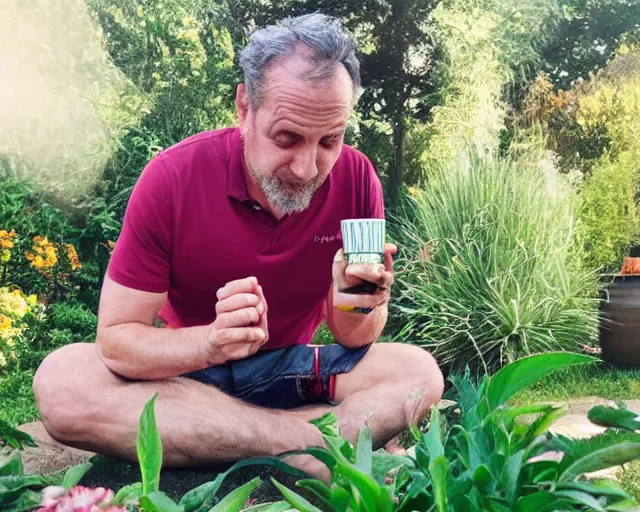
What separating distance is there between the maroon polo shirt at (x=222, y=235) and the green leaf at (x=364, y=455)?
1099 millimetres

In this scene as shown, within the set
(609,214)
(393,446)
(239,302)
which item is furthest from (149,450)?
(609,214)

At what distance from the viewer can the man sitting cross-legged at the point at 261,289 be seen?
1.77 metres

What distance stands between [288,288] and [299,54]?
58 centimetres

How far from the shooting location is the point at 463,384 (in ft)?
2.87

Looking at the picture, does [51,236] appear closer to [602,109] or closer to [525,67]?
[525,67]

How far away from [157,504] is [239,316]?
2.56 ft

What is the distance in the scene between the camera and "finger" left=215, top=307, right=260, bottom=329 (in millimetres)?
1446

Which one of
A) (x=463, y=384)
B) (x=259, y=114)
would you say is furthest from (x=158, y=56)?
(x=463, y=384)

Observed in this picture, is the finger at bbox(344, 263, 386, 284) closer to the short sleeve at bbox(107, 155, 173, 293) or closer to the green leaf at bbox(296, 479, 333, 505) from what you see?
the short sleeve at bbox(107, 155, 173, 293)

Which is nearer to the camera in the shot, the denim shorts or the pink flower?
the pink flower

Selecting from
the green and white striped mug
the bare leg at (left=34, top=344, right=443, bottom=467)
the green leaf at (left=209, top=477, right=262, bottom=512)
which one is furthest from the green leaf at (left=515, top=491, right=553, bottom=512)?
the bare leg at (left=34, top=344, right=443, bottom=467)

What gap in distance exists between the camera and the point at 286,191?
179 cm

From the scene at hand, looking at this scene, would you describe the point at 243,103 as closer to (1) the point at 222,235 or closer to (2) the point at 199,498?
(1) the point at 222,235

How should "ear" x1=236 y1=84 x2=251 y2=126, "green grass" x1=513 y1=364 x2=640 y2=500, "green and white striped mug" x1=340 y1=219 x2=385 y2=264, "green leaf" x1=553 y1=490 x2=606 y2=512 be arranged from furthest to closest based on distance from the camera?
"green grass" x1=513 y1=364 x2=640 y2=500
"ear" x1=236 y1=84 x2=251 y2=126
"green and white striped mug" x1=340 y1=219 x2=385 y2=264
"green leaf" x1=553 y1=490 x2=606 y2=512
